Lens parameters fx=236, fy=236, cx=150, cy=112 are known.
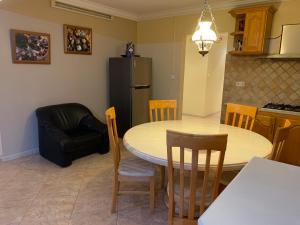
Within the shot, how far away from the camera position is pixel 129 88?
4.30 metres

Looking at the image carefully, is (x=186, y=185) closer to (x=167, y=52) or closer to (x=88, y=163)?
(x=88, y=163)

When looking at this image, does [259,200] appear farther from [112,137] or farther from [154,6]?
[154,6]

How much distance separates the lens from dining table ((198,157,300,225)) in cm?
73

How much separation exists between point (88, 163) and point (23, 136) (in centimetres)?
108

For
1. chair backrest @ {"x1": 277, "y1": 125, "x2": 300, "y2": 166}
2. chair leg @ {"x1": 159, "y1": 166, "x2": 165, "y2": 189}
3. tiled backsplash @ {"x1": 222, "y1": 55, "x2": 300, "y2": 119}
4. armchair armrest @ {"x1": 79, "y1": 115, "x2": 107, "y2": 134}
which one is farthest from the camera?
armchair armrest @ {"x1": 79, "y1": 115, "x2": 107, "y2": 134}

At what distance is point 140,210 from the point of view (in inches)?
91.6

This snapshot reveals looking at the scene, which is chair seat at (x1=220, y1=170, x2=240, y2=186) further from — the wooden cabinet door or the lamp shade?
the wooden cabinet door

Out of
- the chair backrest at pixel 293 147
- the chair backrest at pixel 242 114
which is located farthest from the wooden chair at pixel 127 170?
the chair backrest at pixel 293 147

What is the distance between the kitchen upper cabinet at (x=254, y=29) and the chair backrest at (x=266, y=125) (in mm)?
972

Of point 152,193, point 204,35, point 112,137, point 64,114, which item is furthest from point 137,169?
point 64,114

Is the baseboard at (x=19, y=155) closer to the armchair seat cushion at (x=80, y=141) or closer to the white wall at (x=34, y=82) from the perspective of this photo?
the white wall at (x=34, y=82)

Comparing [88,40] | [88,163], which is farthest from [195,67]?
[88,163]

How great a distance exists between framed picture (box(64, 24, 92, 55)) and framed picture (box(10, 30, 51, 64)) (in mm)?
343

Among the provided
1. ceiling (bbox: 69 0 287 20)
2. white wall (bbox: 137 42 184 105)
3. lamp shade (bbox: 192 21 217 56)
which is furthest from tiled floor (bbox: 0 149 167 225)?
ceiling (bbox: 69 0 287 20)
